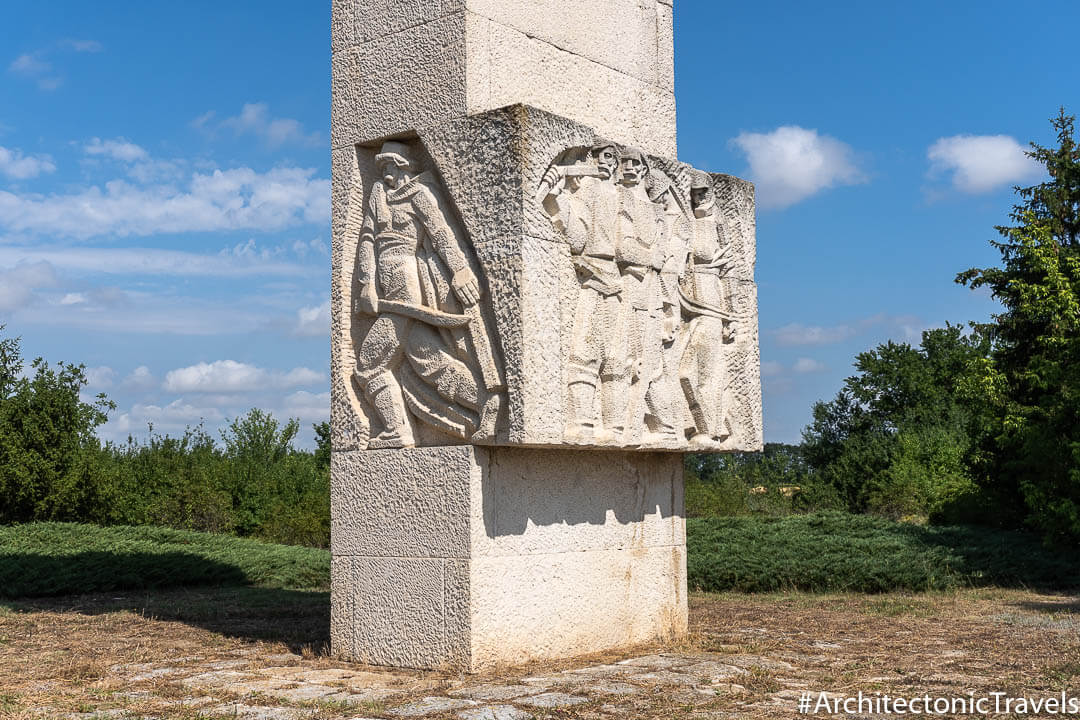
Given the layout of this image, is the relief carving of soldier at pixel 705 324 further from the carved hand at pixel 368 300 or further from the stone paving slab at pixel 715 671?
the carved hand at pixel 368 300

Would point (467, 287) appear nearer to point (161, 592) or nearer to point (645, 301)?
point (645, 301)

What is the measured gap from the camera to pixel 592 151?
662 centimetres

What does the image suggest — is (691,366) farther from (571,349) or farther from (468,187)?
(468,187)

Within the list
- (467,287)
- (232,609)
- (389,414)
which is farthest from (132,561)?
(467,287)

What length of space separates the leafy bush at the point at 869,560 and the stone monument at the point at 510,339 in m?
3.77

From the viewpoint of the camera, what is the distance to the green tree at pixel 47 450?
14531 mm

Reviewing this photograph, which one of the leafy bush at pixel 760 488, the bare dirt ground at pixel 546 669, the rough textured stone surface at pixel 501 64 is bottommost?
the bare dirt ground at pixel 546 669

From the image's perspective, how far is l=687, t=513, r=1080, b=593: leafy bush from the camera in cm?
1073

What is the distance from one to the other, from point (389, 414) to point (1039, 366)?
10.7 metres

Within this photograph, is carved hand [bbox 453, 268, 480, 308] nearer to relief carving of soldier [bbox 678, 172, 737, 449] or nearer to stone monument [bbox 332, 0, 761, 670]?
stone monument [bbox 332, 0, 761, 670]

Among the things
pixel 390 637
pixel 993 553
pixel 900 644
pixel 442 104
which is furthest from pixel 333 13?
pixel 993 553

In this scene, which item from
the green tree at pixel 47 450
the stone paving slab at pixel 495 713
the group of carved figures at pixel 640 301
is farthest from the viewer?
the green tree at pixel 47 450

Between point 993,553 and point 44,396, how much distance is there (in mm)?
12049

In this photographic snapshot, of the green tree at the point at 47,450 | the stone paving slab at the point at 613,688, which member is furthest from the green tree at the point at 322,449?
the stone paving slab at the point at 613,688
